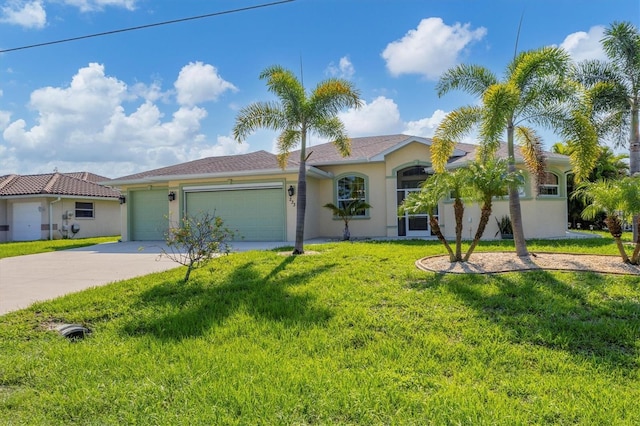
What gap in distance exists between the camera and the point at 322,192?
18500 millimetres

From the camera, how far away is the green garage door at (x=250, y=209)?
17.0 meters

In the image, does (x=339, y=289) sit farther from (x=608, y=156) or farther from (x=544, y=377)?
(x=608, y=156)

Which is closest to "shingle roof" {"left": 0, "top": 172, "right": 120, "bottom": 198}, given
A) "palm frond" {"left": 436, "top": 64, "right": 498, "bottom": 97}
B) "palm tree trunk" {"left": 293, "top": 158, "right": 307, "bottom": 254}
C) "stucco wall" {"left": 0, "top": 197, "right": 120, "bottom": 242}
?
"stucco wall" {"left": 0, "top": 197, "right": 120, "bottom": 242}

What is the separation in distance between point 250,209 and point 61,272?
826cm

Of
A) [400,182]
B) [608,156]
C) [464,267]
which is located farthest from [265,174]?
[608,156]

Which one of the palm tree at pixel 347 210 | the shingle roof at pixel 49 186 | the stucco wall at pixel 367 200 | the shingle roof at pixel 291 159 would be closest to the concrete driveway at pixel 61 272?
the shingle roof at pixel 291 159

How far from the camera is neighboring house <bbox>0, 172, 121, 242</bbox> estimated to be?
75.7ft

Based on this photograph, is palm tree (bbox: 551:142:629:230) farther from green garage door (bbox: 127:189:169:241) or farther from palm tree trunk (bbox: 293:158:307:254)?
green garage door (bbox: 127:189:169:241)

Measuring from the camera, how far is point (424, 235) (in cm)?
1739

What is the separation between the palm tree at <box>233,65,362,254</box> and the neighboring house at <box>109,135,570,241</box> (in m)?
3.63

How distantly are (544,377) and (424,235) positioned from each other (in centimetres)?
1374

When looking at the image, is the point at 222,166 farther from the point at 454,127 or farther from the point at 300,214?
the point at 454,127

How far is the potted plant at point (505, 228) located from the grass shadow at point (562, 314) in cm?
778

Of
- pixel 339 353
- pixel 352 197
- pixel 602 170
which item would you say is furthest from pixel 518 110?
pixel 602 170
